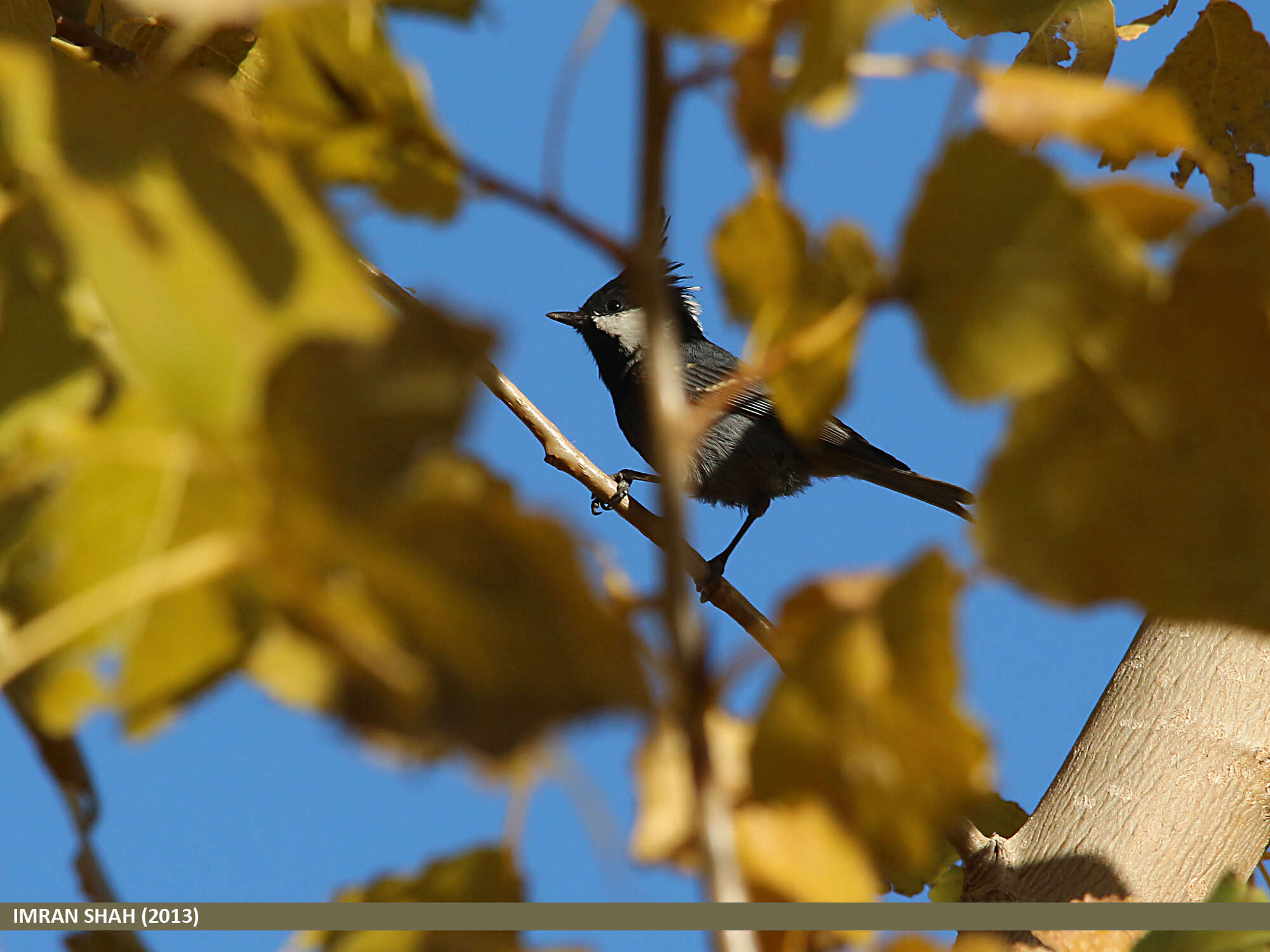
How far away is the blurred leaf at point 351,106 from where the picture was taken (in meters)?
0.50

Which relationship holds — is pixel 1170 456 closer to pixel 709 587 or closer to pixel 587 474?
pixel 587 474

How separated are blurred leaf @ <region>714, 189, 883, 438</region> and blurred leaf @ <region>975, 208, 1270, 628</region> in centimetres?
8

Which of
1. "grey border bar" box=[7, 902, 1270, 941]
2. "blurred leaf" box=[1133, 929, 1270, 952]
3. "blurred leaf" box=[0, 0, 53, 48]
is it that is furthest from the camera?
"blurred leaf" box=[0, 0, 53, 48]

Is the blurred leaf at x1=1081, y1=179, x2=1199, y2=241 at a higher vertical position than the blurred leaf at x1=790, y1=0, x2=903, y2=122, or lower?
lower

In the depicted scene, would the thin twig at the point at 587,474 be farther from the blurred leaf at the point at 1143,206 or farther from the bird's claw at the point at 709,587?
the blurred leaf at the point at 1143,206

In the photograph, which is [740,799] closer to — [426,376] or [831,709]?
[831,709]

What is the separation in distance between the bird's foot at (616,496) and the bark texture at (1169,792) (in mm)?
803

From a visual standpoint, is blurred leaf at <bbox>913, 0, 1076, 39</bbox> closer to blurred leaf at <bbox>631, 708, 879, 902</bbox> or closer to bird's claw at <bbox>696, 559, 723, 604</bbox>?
blurred leaf at <bbox>631, 708, 879, 902</bbox>

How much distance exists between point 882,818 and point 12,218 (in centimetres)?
45

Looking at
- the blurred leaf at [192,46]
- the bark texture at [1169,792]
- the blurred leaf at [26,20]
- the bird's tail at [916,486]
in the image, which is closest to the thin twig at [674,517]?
the blurred leaf at [26,20]

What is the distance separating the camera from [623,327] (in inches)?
193

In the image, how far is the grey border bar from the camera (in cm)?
44

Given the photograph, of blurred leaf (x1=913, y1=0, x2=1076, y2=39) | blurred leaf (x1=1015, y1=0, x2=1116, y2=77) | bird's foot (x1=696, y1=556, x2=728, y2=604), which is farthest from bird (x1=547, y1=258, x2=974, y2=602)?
blurred leaf (x1=913, y1=0, x2=1076, y2=39)

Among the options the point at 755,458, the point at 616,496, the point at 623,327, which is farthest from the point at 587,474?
the point at 623,327
